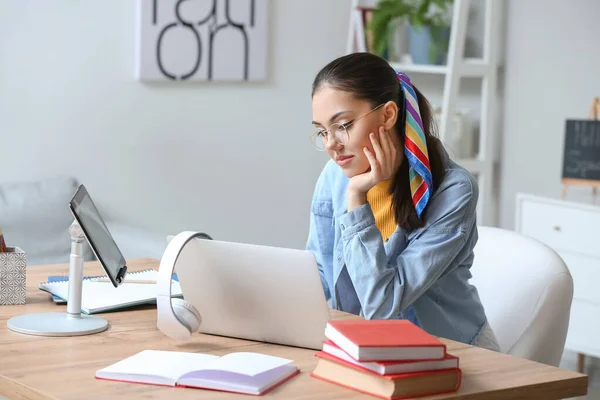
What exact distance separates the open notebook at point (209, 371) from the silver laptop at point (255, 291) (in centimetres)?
14

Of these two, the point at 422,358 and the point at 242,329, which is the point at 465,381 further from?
the point at 242,329

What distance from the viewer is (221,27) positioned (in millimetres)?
3926

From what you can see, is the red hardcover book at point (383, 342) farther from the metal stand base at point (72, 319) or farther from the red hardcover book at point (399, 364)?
the metal stand base at point (72, 319)

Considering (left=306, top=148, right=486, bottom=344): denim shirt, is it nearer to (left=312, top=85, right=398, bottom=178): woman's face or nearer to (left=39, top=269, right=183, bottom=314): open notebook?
(left=312, top=85, right=398, bottom=178): woman's face

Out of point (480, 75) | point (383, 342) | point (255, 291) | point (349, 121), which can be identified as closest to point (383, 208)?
point (349, 121)

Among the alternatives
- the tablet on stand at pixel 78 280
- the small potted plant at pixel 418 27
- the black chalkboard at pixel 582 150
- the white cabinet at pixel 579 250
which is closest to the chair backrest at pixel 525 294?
the tablet on stand at pixel 78 280

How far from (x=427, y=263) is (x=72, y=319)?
670mm

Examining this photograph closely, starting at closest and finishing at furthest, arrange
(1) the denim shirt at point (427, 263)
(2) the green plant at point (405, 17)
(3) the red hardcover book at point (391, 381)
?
(3) the red hardcover book at point (391, 381) → (1) the denim shirt at point (427, 263) → (2) the green plant at point (405, 17)

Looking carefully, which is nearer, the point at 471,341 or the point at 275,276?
the point at 275,276

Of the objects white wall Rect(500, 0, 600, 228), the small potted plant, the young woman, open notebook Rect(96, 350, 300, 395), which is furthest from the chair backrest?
the small potted plant

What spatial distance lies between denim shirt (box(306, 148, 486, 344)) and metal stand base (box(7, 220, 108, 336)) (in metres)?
0.50

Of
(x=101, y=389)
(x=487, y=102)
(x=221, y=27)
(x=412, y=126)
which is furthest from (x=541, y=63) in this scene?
(x=101, y=389)

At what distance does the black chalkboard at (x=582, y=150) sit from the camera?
11.6 ft

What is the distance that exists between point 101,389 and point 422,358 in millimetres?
448
